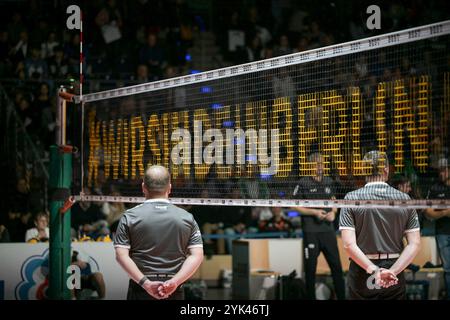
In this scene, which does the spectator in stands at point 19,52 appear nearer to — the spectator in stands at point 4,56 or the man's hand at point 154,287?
the spectator in stands at point 4,56

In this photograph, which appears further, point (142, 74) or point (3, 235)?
point (142, 74)

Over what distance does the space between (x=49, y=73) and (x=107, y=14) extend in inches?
92.2

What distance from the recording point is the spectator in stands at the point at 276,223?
14.0 meters

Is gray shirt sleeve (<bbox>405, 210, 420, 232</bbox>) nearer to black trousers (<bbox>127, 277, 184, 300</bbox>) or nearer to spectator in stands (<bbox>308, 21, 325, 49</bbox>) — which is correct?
black trousers (<bbox>127, 277, 184, 300</bbox>)

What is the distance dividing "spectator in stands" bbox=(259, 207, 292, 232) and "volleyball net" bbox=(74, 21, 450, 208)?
5354 millimetres

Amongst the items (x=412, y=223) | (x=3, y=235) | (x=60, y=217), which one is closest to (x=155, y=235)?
(x=412, y=223)

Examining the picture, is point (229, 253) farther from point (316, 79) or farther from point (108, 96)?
point (316, 79)

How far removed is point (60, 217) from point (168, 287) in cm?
354

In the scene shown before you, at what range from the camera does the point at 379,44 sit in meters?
6.30

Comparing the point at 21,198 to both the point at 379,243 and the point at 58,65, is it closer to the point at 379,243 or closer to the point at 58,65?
the point at 58,65

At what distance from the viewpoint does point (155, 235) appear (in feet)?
20.4

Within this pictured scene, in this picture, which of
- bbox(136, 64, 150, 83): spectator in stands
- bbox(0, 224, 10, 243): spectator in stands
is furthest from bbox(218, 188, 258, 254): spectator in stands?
bbox(0, 224, 10, 243): spectator in stands

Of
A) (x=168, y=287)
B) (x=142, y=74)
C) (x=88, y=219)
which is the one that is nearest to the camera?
(x=168, y=287)

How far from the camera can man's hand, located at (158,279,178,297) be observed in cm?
614
